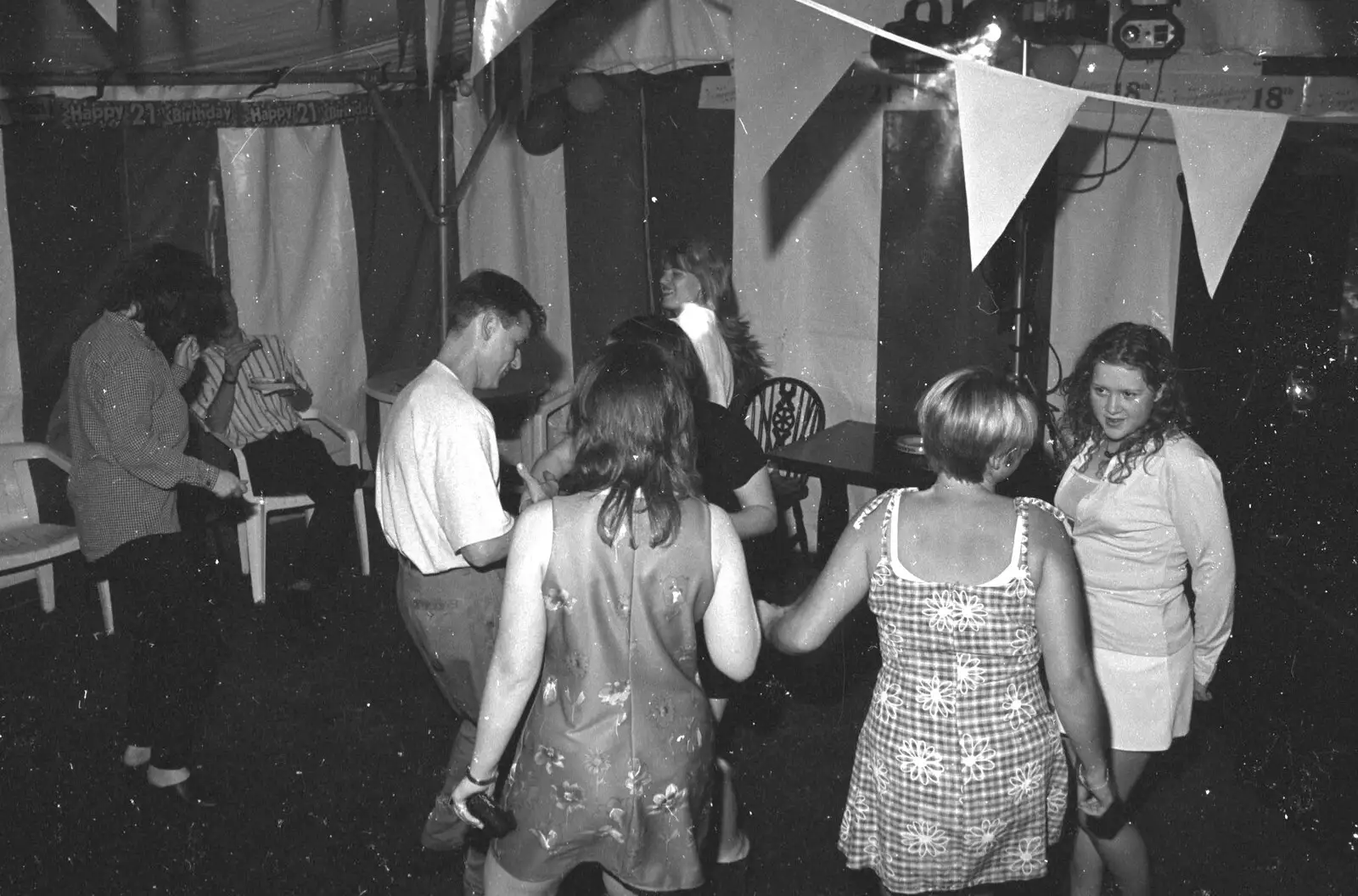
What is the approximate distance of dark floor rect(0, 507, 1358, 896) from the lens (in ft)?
10.3

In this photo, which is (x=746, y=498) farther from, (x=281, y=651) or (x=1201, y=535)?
(x=281, y=651)

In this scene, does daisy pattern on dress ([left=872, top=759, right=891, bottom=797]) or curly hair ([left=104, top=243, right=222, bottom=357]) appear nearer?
daisy pattern on dress ([left=872, top=759, right=891, bottom=797])

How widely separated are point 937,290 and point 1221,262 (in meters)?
2.34

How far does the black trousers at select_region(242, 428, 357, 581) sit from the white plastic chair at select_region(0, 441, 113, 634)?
748mm

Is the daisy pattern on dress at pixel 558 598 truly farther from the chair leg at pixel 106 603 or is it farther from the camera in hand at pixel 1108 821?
the chair leg at pixel 106 603

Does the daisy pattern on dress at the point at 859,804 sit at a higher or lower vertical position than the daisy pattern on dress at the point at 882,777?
lower

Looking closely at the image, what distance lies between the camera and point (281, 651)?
15.0ft

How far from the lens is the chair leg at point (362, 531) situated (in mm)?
5355

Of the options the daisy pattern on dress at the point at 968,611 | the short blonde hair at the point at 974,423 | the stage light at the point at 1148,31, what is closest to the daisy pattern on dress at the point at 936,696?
the daisy pattern on dress at the point at 968,611

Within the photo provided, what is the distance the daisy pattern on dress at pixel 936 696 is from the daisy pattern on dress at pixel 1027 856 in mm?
299

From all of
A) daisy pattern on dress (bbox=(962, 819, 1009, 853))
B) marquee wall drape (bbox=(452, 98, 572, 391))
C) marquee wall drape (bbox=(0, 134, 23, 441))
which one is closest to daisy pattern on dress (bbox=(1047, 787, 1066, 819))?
daisy pattern on dress (bbox=(962, 819, 1009, 853))

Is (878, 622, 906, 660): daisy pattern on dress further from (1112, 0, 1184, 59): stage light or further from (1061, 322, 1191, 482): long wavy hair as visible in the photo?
(1112, 0, 1184, 59): stage light

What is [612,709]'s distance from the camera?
204cm

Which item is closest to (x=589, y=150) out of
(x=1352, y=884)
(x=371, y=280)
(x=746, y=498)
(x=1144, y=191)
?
(x=371, y=280)
